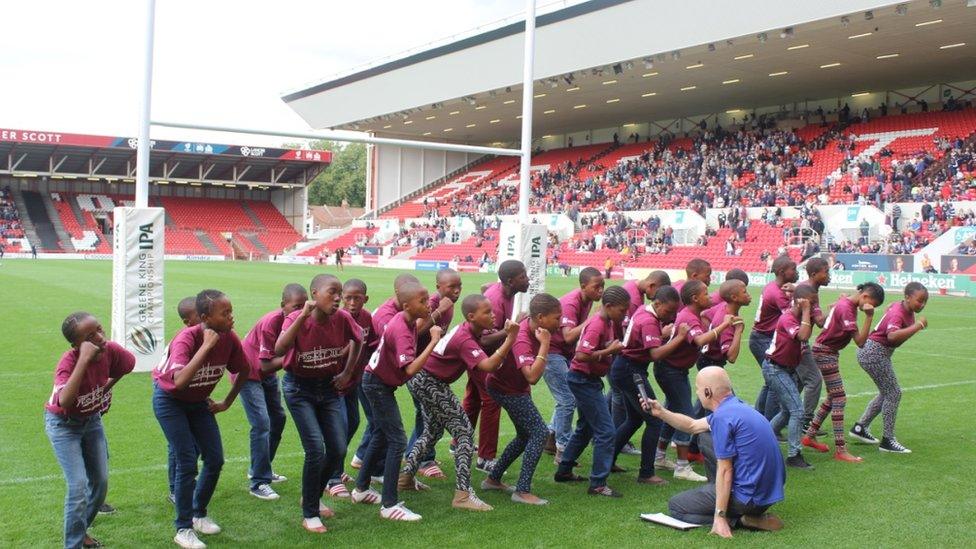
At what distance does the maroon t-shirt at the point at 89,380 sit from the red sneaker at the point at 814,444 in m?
5.87

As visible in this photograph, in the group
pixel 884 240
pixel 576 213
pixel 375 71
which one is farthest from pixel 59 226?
pixel 884 240

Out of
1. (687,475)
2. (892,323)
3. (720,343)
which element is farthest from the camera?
(892,323)

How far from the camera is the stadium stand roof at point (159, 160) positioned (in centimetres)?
5347

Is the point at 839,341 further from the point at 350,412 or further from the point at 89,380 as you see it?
the point at 89,380

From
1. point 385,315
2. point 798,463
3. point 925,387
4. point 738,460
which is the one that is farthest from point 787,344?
point 925,387

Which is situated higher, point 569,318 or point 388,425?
point 569,318

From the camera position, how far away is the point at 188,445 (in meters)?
5.19

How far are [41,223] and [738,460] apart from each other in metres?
61.9

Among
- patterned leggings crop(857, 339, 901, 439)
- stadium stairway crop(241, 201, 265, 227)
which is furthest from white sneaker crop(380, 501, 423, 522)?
stadium stairway crop(241, 201, 265, 227)

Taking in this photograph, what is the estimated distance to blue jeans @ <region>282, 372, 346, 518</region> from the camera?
5.55 m

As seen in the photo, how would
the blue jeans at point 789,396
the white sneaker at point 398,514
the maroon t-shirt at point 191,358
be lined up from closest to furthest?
the maroon t-shirt at point 191,358 → the white sneaker at point 398,514 → the blue jeans at point 789,396

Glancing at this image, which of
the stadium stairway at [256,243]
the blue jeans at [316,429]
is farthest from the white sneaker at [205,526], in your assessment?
the stadium stairway at [256,243]

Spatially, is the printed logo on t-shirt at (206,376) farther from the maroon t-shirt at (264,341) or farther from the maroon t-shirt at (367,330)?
the maroon t-shirt at (367,330)

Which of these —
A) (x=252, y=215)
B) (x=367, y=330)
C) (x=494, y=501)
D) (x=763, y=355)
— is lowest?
(x=494, y=501)
